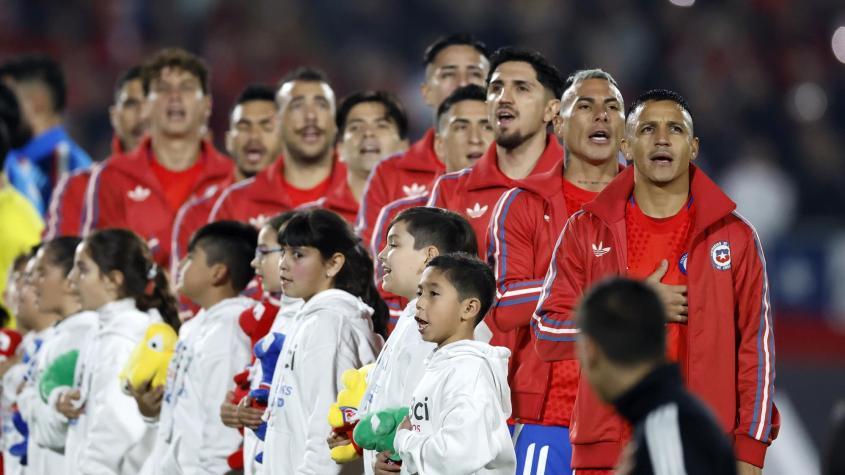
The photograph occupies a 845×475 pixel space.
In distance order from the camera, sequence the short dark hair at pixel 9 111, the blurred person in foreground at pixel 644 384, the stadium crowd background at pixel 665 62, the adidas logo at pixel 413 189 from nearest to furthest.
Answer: the blurred person in foreground at pixel 644 384 → the adidas logo at pixel 413 189 → the short dark hair at pixel 9 111 → the stadium crowd background at pixel 665 62

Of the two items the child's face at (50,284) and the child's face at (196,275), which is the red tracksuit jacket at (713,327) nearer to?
the child's face at (196,275)

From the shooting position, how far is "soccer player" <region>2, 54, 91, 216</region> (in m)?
10.5

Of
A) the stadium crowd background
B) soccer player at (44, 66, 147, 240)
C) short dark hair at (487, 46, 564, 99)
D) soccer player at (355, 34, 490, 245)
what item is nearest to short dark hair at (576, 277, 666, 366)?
short dark hair at (487, 46, 564, 99)

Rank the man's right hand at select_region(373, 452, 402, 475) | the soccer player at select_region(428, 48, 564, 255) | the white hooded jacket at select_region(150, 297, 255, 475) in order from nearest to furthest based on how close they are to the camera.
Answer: the man's right hand at select_region(373, 452, 402, 475), the soccer player at select_region(428, 48, 564, 255), the white hooded jacket at select_region(150, 297, 255, 475)

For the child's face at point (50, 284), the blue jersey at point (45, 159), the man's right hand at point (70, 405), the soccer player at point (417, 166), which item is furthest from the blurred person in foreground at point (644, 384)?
the blue jersey at point (45, 159)

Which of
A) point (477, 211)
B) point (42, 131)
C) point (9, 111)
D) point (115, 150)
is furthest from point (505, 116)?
point (42, 131)

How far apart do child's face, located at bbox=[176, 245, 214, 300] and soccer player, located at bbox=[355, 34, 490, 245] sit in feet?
2.37

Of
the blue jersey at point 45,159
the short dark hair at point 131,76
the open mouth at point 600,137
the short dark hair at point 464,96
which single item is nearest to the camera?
the open mouth at point 600,137

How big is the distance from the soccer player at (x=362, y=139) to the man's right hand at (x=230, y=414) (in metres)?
1.68

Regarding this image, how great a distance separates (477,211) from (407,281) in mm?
788

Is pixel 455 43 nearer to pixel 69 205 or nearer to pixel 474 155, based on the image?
pixel 474 155

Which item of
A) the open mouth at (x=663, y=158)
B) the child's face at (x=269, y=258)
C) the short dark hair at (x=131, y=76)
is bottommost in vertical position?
the child's face at (x=269, y=258)

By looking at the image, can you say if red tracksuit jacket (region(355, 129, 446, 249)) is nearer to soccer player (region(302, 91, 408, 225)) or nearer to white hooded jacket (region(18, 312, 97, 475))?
soccer player (region(302, 91, 408, 225))

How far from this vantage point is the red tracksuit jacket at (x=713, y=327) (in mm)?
4648
